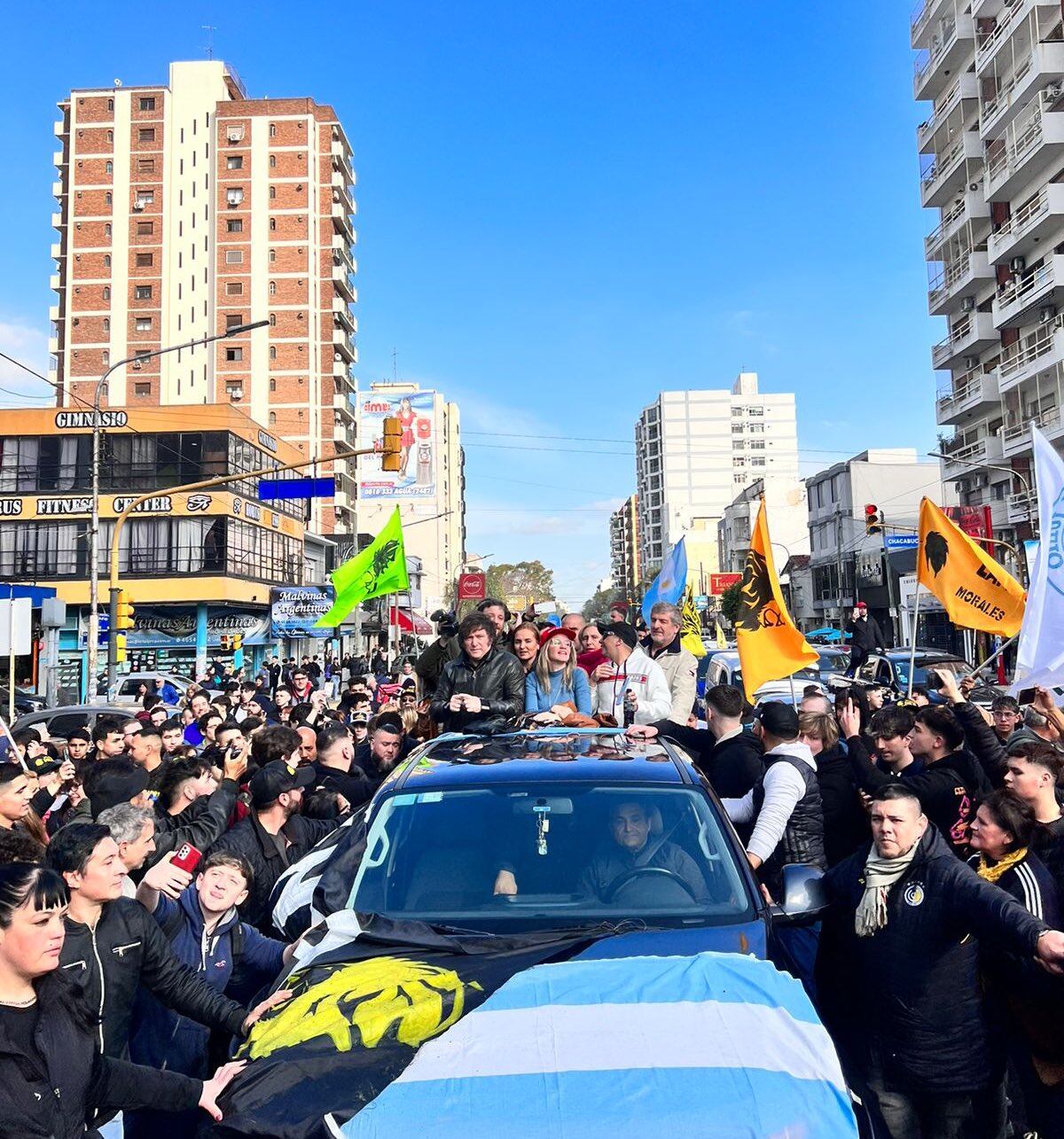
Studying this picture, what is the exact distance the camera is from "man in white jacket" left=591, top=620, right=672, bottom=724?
24.3ft

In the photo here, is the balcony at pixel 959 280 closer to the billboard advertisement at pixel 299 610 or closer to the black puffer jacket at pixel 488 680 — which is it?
the billboard advertisement at pixel 299 610

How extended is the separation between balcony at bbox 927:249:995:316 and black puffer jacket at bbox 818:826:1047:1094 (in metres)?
43.8

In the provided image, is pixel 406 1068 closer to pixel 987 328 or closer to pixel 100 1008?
pixel 100 1008

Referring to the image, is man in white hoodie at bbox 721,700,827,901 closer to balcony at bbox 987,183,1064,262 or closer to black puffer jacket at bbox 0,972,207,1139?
black puffer jacket at bbox 0,972,207,1139

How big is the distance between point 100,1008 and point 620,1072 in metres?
1.76

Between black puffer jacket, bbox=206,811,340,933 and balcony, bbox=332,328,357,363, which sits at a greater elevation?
balcony, bbox=332,328,357,363

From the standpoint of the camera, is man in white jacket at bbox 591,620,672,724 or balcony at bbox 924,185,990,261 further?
balcony at bbox 924,185,990,261

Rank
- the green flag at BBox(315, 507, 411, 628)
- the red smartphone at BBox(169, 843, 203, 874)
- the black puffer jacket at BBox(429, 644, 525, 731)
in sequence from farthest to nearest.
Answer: the green flag at BBox(315, 507, 411, 628), the black puffer jacket at BBox(429, 644, 525, 731), the red smartphone at BBox(169, 843, 203, 874)

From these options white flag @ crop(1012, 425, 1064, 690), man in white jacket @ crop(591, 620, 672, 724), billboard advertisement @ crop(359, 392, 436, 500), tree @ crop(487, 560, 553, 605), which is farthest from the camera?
tree @ crop(487, 560, 553, 605)

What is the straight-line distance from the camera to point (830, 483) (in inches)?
2975

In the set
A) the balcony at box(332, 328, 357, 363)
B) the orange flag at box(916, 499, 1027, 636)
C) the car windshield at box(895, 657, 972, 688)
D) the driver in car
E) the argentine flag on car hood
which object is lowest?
the argentine flag on car hood

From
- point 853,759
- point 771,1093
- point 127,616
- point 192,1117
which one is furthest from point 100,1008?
point 127,616

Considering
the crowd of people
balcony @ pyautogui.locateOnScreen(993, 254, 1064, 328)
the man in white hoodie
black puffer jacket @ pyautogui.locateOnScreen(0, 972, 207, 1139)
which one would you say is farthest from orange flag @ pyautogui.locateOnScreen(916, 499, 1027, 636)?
balcony @ pyautogui.locateOnScreen(993, 254, 1064, 328)

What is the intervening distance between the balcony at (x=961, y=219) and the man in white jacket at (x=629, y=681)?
134 ft
